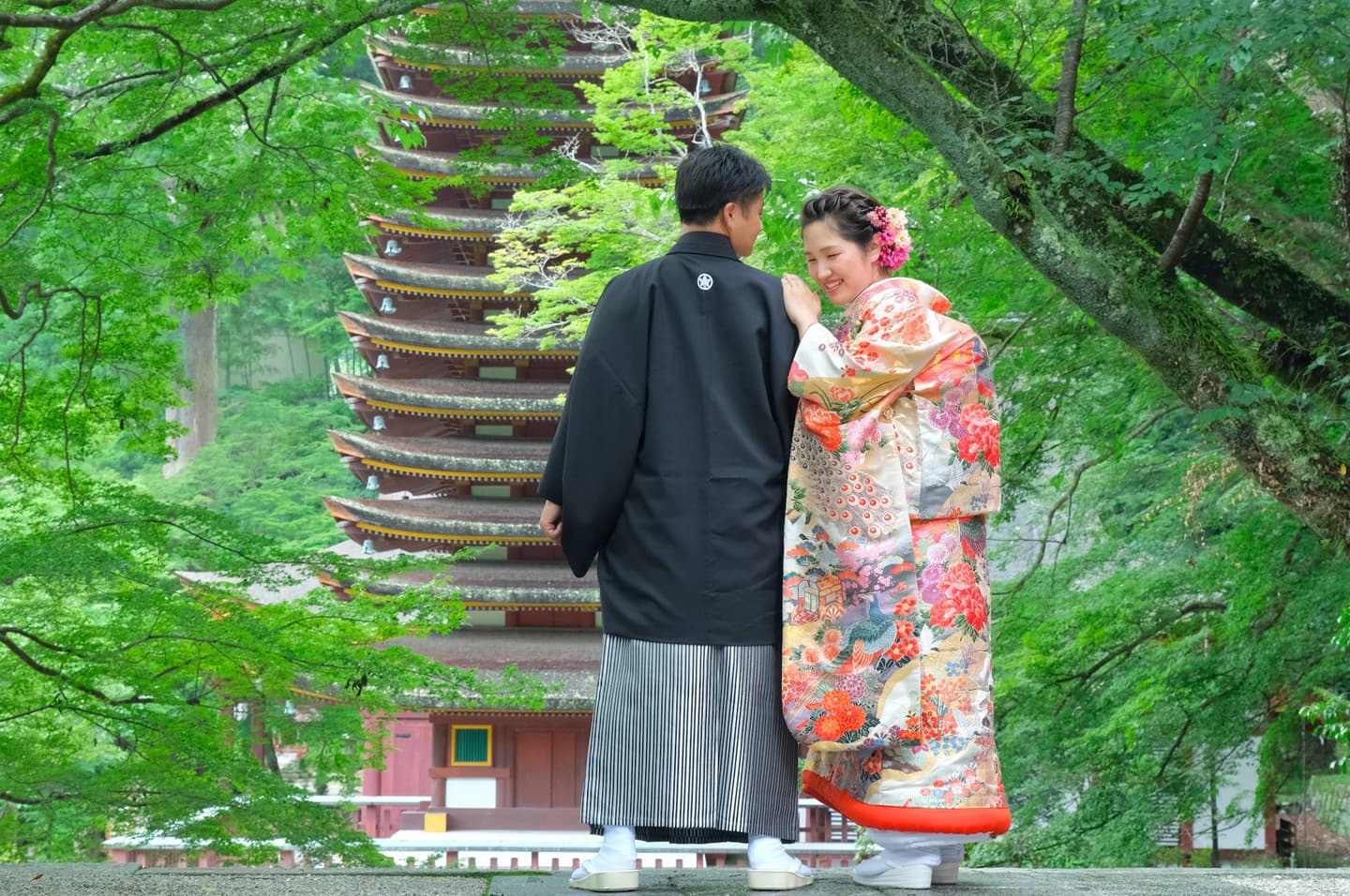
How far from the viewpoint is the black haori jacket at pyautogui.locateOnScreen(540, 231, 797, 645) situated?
97.2 inches

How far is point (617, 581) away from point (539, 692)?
3.82m

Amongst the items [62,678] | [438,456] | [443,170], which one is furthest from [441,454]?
[62,678]

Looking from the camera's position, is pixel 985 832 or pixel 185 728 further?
pixel 185 728

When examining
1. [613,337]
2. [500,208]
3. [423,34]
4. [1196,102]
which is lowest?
[613,337]

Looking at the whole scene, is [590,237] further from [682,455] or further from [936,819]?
[936,819]

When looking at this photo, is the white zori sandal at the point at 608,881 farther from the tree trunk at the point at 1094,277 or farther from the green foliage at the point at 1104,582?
the green foliage at the point at 1104,582

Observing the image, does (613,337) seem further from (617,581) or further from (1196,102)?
(1196,102)

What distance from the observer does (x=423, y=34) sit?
4.56 metres

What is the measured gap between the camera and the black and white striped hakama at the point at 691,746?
2.42 meters

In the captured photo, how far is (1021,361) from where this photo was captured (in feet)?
20.3

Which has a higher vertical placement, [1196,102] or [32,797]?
[1196,102]

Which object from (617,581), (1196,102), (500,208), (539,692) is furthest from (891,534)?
(500,208)

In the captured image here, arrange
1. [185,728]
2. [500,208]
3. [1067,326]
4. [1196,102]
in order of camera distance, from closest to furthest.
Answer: [1196,102]
[185,728]
[1067,326]
[500,208]

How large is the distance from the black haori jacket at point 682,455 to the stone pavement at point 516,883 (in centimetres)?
54
